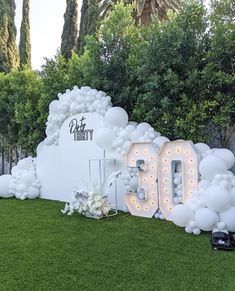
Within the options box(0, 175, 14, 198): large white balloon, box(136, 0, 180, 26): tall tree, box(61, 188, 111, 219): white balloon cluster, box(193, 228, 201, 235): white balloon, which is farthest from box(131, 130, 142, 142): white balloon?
box(136, 0, 180, 26): tall tree

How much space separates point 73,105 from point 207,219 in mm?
3466

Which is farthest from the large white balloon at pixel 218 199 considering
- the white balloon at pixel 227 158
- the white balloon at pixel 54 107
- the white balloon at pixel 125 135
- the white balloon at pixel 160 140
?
the white balloon at pixel 54 107

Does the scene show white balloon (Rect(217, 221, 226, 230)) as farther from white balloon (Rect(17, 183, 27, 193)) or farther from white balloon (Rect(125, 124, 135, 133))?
white balloon (Rect(17, 183, 27, 193))

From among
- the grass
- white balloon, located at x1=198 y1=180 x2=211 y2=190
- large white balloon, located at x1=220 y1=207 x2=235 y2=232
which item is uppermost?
white balloon, located at x1=198 y1=180 x2=211 y2=190

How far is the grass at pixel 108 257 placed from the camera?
2.65m

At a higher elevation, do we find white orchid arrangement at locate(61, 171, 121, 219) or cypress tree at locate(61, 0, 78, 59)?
cypress tree at locate(61, 0, 78, 59)

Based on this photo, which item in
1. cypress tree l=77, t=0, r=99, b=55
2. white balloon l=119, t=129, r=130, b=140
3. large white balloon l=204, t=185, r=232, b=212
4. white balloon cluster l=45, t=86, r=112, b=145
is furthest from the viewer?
cypress tree l=77, t=0, r=99, b=55

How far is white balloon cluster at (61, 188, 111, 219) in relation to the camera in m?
4.96

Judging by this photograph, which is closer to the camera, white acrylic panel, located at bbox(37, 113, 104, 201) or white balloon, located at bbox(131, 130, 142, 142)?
white balloon, located at bbox(131, 130, 142, 142)

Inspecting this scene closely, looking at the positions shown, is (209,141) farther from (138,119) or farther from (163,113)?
(138,119)

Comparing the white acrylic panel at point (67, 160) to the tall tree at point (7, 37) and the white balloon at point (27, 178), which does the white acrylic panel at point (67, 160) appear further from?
the tall tree at point (7, 37)

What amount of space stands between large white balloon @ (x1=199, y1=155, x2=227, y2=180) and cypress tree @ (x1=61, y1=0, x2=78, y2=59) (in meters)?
10.5

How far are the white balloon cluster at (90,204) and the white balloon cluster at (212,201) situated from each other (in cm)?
127

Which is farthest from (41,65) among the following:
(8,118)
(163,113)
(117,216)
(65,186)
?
(117,216)
